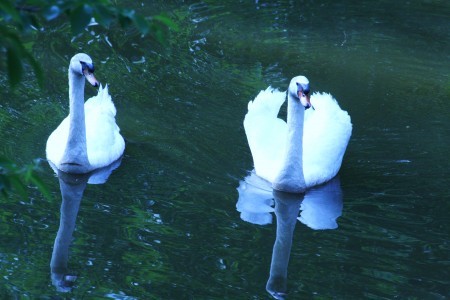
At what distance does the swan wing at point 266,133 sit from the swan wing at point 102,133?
1.48 meters

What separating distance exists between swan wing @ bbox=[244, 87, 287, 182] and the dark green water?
0.80 ft

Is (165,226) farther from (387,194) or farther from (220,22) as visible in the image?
(220,22)

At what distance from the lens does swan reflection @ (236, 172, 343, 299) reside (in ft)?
29.3

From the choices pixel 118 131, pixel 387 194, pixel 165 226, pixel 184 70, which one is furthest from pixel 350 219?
pixel 184 70

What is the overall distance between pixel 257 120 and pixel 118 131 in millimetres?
1586

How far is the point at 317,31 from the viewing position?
14.9 meters

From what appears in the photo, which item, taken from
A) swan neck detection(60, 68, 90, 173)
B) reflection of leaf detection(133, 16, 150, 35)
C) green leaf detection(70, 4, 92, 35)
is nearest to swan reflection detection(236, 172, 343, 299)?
swan neck detection(60, 68, 90, 173)

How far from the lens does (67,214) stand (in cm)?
903

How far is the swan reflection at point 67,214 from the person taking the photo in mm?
7797

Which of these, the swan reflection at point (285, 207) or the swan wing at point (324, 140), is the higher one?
the swan wing at point (324, 140)

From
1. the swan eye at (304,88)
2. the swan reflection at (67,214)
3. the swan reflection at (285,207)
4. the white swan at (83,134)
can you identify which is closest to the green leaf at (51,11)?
the swan reflection at (67,214)

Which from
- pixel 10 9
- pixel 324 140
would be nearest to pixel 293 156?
pixel 324 140

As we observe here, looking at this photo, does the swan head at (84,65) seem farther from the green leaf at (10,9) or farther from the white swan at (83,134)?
the green leaf at (10,9)

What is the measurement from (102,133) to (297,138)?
2.21 meters
